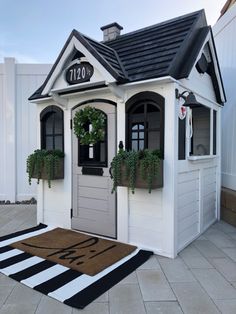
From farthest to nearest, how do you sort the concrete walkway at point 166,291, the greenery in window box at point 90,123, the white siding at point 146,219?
the greenery in window box at point 90,123, the white siding at point 146,219, the concrete walkway at point 166,291

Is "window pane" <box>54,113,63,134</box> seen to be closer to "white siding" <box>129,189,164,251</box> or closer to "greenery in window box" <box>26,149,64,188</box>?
"greenery in window box" <box>26,149,64,188</box>

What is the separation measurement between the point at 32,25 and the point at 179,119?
227 inches

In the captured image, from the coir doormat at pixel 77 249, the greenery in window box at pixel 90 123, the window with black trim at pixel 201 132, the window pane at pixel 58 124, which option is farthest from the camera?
the window with black trim at pixel 201 132

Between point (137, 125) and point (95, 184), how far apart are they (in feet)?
3.82

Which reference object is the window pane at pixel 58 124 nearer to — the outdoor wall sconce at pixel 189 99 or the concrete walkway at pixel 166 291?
the outdoor wall sconce at pixel 189 99

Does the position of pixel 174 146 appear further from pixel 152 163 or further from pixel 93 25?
pixel 93 25

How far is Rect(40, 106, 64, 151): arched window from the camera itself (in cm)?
443

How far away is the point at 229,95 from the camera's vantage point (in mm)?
5305

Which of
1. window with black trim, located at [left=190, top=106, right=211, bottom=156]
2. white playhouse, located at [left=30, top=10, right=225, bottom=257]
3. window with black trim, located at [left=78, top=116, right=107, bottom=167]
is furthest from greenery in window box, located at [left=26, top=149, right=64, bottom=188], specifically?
window with black trim, located at [left=190, top=106, right=211, bottom=156]

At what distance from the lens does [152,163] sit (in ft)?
9.89

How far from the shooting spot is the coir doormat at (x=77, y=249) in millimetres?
2980

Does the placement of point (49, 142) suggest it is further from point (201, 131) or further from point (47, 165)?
point (201, 131)

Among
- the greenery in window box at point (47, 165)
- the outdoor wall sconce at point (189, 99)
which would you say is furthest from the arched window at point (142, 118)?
the greenery in window box at point (47, 165)

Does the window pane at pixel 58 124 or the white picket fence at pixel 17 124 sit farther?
the white picket fence at pixel 17 124
